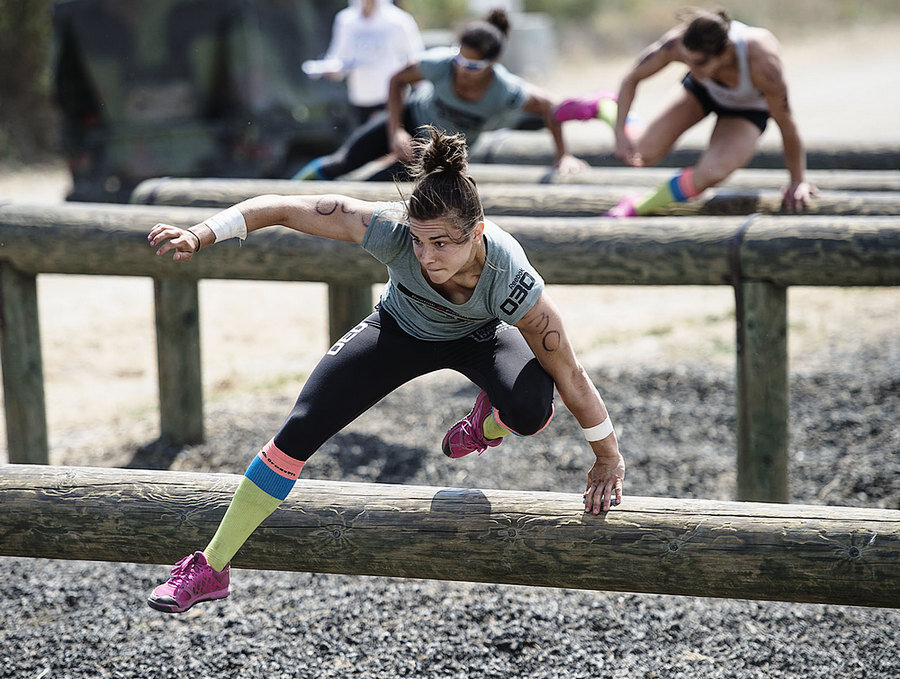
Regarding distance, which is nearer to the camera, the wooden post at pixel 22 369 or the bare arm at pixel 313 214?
the bare arm at pixel 313 214

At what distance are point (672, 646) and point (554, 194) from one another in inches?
87.8

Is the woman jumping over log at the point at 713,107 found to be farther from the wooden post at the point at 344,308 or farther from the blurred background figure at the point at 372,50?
the blurred background figure at the point at 372,50

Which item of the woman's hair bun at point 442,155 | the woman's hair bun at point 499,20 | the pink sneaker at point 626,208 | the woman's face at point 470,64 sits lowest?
the pink sneaker at point 626,208

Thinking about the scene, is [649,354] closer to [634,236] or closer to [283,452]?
[634,236]

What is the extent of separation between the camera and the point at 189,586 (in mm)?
2957

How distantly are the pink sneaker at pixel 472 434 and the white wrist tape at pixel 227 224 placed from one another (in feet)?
3.25

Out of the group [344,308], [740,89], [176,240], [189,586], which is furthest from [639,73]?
[189,586]

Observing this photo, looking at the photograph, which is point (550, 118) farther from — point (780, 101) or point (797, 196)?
point (797, 196)

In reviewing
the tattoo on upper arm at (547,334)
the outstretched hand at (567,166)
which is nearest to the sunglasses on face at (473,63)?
the outstretched hand at (567,166)

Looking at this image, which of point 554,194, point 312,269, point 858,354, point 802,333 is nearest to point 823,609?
point 554,194

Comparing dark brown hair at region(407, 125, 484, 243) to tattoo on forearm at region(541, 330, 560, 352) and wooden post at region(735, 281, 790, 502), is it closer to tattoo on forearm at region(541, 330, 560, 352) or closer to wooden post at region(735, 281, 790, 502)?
tattoo on forearm at region(541, 330, 560, 352)

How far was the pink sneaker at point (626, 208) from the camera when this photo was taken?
503cm

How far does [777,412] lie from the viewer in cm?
461

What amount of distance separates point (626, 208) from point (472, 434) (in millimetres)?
1931
